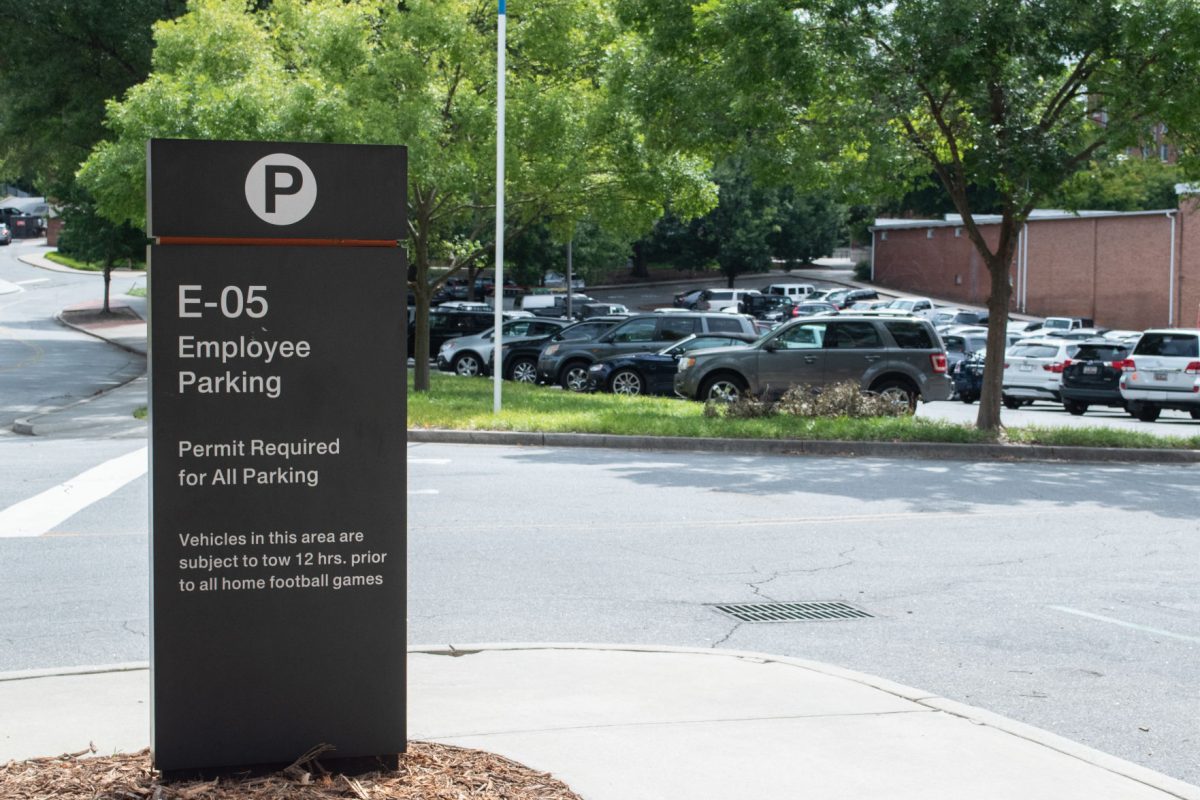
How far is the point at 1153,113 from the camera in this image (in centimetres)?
1758

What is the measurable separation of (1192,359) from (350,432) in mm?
25277

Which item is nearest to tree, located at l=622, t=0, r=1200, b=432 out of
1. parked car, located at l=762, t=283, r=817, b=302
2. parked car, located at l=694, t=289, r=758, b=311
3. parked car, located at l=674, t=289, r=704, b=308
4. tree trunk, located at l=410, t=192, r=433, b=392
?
tree trunk, located at l=410, t=192, r=433, b=392

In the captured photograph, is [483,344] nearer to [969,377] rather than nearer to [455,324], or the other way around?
[455,324]

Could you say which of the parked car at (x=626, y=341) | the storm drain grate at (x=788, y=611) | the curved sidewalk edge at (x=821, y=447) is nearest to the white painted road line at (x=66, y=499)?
the curved sidewalk edge at (x=821, y=447)

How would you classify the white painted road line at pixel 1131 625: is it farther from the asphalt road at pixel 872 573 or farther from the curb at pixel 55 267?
the curb at pixel 55 267

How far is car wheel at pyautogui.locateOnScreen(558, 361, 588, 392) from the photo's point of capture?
29031 millimetres

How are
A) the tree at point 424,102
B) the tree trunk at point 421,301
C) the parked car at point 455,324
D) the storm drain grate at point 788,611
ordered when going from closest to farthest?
the storm drain grate at point 788,611
the tree at point 424,102
the tree trunk at point 421,301
the parked car at point 455,324

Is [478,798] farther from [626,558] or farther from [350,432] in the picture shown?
[626,558]

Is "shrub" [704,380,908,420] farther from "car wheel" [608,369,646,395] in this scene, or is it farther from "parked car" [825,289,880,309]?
"parked car" [825,289,880,309]

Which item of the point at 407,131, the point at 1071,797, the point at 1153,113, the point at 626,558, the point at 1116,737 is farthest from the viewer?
the point at 407,131

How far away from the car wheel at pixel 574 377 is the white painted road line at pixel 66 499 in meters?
14.7

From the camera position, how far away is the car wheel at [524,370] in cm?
3191

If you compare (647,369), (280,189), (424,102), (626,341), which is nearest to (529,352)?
(626,341)

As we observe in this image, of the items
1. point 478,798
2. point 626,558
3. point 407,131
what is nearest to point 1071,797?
point 478,798
